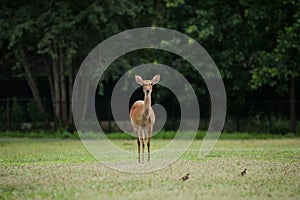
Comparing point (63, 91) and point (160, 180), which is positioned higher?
point (63, 91)

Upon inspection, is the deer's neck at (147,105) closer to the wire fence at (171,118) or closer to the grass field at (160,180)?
the grass field at (160,180)

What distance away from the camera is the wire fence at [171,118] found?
115 feet

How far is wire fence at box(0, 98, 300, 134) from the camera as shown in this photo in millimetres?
35125

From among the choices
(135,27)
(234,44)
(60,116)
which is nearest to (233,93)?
(234,44)

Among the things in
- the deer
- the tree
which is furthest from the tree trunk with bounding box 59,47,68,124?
the deer

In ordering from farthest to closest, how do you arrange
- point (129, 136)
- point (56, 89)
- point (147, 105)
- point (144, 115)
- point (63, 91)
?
point (56, 89) < point (63, 91) < point (129, 136) < point (144, 115) < point (147, 105)

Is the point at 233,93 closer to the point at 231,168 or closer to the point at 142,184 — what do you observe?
the point at 231,168

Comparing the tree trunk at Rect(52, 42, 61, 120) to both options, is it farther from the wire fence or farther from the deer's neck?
the deer's neck

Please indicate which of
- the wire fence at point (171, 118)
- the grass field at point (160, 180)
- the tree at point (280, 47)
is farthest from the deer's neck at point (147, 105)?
the wire fence at point (171, 118)

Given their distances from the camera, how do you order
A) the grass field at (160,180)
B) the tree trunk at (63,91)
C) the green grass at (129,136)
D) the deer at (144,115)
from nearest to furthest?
the grass field at (160,180) < the deer at (144,115) < the green grass at (129,136) < the tree trunk at (63,91)

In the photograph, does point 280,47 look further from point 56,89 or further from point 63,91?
point 56,89

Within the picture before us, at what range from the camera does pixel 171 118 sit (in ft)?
118

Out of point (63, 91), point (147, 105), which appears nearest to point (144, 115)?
point (147, 105)

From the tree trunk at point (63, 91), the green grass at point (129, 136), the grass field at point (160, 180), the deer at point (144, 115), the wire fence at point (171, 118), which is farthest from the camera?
the tree trunk at point (63, 91)
